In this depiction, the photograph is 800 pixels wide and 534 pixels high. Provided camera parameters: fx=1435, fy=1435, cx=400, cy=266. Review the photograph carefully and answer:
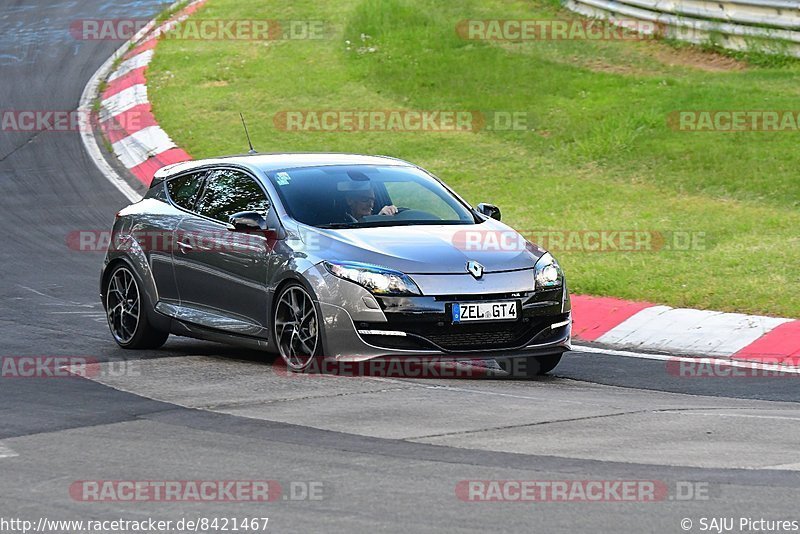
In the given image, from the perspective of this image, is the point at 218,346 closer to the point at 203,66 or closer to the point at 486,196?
the point at 486,196

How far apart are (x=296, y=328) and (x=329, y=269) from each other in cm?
52

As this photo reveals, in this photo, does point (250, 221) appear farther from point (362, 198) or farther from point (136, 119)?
point (136, 119)

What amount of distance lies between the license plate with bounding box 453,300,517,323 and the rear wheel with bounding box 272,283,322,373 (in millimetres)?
956

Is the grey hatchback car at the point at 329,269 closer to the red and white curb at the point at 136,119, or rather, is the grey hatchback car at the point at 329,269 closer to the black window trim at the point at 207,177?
the black window trim at the point at 207,177

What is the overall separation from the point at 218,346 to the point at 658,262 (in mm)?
4544

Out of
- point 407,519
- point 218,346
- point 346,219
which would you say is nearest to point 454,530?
point 407,519

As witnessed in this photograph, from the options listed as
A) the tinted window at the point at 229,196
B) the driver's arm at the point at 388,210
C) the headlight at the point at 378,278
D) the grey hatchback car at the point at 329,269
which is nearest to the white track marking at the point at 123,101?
the grey hatchback car at the point at 329,269

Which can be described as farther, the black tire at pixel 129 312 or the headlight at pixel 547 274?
the black tire at pixel 129 312

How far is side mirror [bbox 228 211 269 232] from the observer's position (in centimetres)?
1011

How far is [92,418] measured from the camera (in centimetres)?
822

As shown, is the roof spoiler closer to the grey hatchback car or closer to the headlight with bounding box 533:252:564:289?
the grey hatchback car

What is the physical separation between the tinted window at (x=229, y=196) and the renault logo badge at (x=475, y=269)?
68.8 inches

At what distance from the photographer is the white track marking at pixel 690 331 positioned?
11164 mm

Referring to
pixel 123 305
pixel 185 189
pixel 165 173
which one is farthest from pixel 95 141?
pixel 185 189
